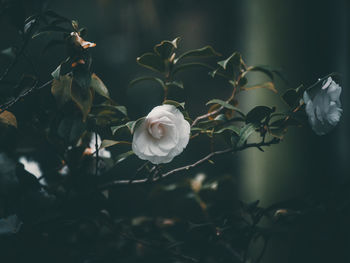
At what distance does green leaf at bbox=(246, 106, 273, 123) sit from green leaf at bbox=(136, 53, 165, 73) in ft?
0.62

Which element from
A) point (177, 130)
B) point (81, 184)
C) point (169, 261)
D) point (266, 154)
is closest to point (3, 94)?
point (81, 184)

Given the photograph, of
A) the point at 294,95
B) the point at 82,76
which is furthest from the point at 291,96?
the point at 82,76

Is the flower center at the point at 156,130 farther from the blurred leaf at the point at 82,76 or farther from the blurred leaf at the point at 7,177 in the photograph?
the blurred leaf at the point at 7,177

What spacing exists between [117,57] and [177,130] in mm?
934

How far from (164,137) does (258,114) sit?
0.17m

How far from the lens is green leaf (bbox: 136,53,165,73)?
0.57 m

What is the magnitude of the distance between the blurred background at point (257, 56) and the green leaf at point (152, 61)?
0.63 feet

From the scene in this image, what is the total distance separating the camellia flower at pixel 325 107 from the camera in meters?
0.48

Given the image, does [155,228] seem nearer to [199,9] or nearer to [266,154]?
[266,154]

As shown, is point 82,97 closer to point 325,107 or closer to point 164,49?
point 164,49

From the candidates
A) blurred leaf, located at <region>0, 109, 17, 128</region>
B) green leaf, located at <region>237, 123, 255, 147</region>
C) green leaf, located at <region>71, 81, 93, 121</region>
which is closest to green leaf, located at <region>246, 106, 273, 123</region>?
green leaf, located at <region>237, 123, 255, 147</region>

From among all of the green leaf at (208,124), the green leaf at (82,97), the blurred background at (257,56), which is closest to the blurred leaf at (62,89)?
the green leaf at (82,97)

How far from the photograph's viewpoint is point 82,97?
49 cm

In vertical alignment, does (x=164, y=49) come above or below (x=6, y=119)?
above
